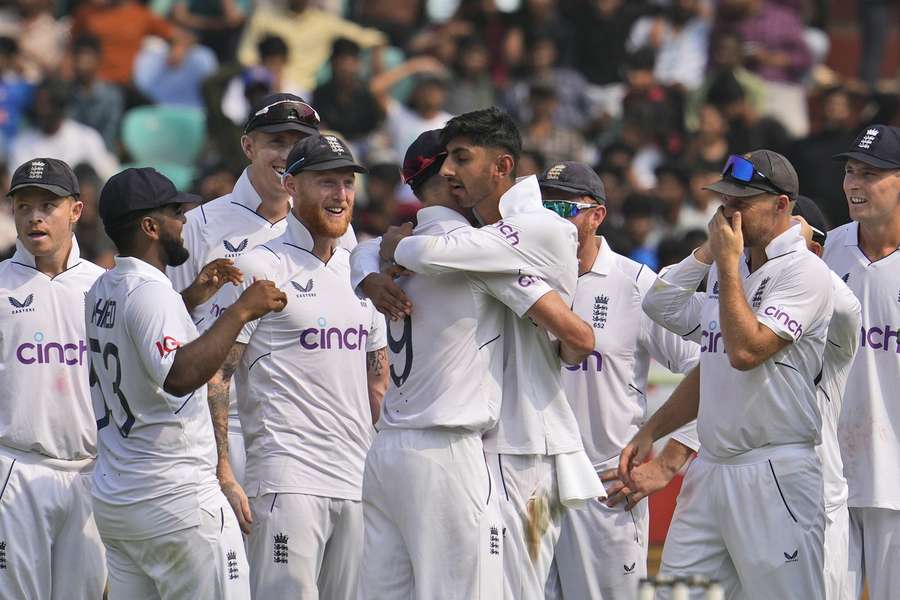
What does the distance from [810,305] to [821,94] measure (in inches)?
407

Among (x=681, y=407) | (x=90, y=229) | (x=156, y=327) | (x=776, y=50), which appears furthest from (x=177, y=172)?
(x=156, y=327)

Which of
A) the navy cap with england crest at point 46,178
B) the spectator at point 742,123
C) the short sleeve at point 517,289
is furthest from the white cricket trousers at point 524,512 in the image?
the spectator at point 742,123

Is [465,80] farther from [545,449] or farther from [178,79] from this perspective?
[545,449]

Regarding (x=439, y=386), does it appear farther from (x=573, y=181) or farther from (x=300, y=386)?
(x=573, y=181)

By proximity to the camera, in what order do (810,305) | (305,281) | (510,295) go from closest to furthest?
(510,295) < (810,305) < (305,281)

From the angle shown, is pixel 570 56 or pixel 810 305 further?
pixel 570 56

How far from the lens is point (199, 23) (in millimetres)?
17891

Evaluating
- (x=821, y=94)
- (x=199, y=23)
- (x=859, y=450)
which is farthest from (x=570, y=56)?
(x=859, y=450)

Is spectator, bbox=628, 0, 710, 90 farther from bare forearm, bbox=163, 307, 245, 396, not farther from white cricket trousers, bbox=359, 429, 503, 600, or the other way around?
bare forearm, bbox=163, 307, 245, 396

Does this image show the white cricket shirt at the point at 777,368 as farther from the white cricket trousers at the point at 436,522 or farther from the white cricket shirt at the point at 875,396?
the white cricket trousers at the point at 436,522

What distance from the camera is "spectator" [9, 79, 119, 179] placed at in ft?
50.9

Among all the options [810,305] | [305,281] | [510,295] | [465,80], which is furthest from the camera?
[465,80]

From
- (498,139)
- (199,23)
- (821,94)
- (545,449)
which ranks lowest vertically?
(545,449)

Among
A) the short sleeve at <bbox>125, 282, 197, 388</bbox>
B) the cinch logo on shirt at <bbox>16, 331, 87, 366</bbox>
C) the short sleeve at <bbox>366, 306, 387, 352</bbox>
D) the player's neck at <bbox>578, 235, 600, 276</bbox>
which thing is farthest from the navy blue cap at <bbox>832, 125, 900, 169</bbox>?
the cinch logo on shirt at <bbox>16, 331, 87, 366</bbox>
